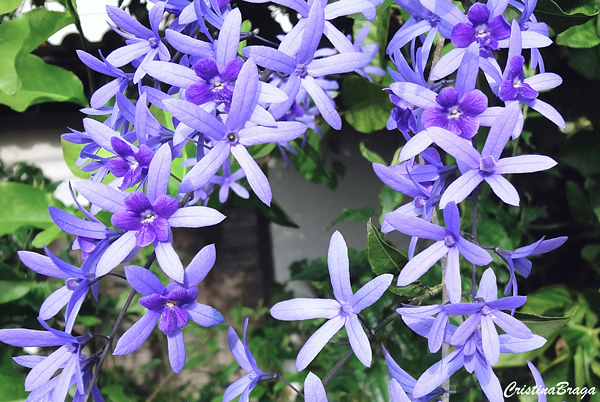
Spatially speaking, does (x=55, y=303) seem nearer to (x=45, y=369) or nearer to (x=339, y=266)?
(x=45, y=369)

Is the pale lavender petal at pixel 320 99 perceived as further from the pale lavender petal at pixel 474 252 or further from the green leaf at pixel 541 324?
the green leaf at pixel 541 324

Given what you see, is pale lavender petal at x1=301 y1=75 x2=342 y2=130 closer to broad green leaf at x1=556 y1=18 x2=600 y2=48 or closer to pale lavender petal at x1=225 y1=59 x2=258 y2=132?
pale lavender petal at x1=225 y1=59 x2=258 y2=132

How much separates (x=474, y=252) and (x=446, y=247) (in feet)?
0.09

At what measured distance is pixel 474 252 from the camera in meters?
0.42

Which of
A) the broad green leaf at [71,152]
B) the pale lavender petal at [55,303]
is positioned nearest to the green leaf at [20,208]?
the broad green leaf at [71,152]

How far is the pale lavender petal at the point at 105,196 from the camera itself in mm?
438

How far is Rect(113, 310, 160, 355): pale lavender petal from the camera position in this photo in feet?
1.47

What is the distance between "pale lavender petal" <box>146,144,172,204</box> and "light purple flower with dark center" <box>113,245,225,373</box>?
0.24 feet

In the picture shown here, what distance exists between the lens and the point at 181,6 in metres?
0.58

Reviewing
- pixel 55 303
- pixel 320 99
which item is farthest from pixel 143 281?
pixel 320 99

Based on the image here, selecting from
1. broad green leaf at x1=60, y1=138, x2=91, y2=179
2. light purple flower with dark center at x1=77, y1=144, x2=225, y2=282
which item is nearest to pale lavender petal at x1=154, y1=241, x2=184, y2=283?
light purple flower with dark center at x1=77, y1=144, x2=225, y2=282

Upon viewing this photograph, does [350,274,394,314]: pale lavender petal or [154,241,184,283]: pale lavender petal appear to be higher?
[154,241,184,283]: pale lavender petal

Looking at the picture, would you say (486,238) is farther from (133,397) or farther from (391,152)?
(133,397)

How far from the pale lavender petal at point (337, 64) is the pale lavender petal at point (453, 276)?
217 millimetres
